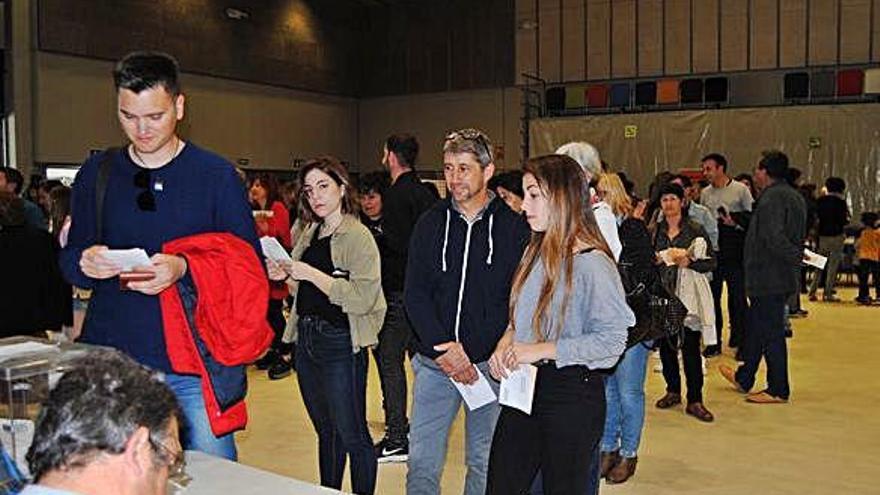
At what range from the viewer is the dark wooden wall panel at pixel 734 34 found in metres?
16.6

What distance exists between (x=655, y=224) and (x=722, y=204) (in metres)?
2.23

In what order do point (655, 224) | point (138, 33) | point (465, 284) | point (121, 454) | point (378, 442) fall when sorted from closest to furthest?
1. point (121, 454)
2. point (465, 284)
3. point (378, 442)
4. point (655, 224)
5. point (138, 33)

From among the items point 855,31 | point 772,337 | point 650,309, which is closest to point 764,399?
point 772,337

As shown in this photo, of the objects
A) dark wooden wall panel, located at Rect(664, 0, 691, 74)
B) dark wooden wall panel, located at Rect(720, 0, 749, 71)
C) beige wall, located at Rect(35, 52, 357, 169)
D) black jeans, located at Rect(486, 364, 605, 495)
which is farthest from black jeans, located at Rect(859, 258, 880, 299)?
beige wall, located at Rect(35, 52, 357, 169)

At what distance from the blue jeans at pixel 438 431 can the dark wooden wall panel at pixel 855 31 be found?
48.7ft

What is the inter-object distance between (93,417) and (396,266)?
4.22 metres

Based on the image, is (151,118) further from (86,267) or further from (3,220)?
(3,220)

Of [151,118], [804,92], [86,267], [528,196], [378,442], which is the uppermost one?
[804,92]

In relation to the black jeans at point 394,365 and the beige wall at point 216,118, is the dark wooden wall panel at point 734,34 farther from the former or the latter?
the black jeans at point 394,365

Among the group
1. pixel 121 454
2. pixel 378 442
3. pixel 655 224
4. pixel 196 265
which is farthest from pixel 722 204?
pixel 121 454

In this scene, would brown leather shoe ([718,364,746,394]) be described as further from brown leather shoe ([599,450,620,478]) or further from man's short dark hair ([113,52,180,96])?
man's short dark hair ([113,52,180,96])

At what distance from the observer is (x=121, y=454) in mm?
1154

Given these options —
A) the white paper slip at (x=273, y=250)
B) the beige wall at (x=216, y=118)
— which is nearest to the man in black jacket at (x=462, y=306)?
the white paper slip at (x=273, y=250)

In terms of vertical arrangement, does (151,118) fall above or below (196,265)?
above
